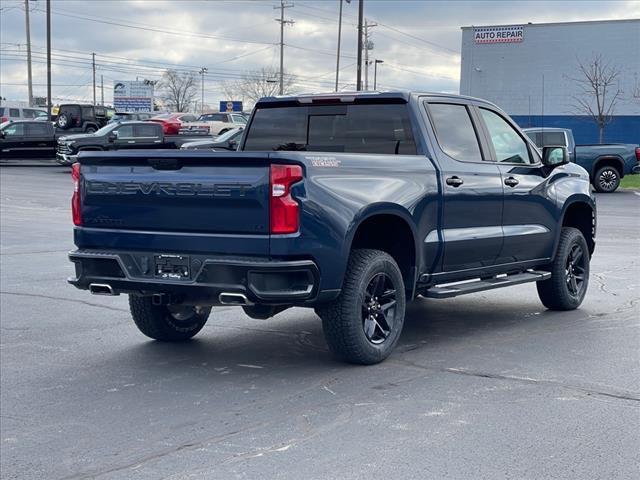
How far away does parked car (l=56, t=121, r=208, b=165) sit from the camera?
112 ft

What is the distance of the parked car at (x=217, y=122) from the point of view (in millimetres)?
47500

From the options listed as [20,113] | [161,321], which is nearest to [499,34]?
[20,113]

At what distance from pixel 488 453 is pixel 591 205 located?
203 inches

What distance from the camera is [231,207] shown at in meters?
6.54

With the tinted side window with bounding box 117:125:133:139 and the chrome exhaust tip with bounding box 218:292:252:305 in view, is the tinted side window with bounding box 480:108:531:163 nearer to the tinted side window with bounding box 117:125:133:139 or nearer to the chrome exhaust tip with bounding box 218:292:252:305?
the chrome exhaust tip with bounding box 218:292:252:305

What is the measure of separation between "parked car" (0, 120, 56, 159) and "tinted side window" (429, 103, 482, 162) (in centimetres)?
3121

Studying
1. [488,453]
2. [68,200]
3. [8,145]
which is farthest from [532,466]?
[8,145]

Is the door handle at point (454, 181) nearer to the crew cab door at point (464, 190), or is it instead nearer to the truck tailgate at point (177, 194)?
the crew cab door at point (464, 190)

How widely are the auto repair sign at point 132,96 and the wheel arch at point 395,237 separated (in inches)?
3424

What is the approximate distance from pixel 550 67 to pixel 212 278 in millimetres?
54400

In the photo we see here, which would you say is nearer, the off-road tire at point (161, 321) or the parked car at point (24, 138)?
the off-road tire at point (161, 321)

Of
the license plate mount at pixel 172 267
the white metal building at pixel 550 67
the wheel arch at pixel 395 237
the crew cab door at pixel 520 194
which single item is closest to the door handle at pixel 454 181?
the wheel arch at pixel 395 237

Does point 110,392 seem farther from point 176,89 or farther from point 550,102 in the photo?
point 176,89

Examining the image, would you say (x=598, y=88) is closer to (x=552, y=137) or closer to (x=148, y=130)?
(x=552, y=137)
